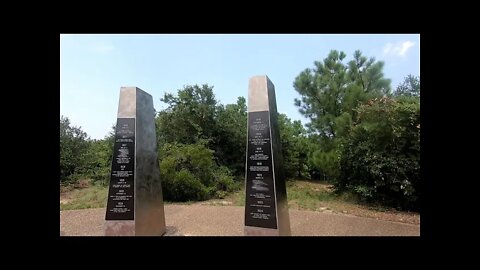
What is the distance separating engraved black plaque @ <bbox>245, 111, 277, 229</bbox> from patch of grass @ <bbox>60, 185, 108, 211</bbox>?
650 cm

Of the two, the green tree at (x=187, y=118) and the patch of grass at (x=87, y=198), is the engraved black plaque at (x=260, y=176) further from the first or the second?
the green tree at (x=187, y=118)

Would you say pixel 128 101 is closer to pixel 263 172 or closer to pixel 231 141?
pixel 263 172

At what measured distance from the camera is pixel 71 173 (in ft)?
40.7

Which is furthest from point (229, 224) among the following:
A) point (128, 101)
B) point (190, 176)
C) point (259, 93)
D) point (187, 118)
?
point (187, 118)

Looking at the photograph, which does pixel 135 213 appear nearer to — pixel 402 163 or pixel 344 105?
pixel 402 163

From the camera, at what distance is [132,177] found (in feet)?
16.4

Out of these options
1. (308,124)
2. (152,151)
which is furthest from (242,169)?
(152,151)

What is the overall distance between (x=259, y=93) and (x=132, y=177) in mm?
2983

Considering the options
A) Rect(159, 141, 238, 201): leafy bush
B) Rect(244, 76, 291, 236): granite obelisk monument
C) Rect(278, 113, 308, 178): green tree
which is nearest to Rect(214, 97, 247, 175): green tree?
Rect(159, 141, 238, 201): leafy bush

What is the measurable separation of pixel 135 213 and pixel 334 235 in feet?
13.3

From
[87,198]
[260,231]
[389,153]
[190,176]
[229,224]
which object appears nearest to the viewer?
[260,231]

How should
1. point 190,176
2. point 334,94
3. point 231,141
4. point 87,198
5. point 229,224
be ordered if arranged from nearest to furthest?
point 229,224 < point 190,176 < point 87,198 < point 334,94 < point 231,141

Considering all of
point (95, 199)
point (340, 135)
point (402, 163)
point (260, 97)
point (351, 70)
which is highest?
point (351, 70)

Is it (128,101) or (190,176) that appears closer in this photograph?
(128,101)
